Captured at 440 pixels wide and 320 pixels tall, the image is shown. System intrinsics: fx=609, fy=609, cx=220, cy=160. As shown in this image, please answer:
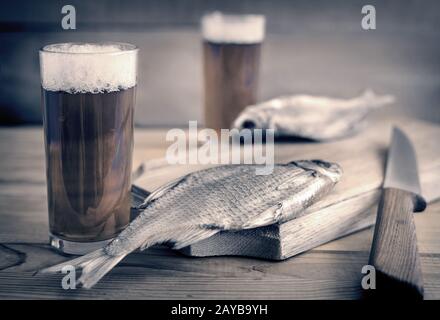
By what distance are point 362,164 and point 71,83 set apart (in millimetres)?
567

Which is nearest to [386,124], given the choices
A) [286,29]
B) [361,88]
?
[361,88]

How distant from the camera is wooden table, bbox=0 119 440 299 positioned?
2.36ft

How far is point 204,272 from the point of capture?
30.3 inches

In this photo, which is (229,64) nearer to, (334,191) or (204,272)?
(334,191)

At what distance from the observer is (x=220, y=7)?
64.2 inches

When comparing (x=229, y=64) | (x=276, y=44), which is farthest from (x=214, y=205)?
(x=276, y=44)

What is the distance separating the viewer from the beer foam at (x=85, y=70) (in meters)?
0.74

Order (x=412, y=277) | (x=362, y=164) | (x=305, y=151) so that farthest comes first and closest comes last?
(x=305, y=151) → (x=362, y=164) → (x=412, y=277)

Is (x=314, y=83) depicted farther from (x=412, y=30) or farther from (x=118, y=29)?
(x=118, y=29)

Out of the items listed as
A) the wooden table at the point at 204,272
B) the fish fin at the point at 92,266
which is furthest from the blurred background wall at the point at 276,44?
the fish fin at the point at 92,266

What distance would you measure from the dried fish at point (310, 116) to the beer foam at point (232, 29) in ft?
0.50

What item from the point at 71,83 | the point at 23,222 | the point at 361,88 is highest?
the point at 71,83

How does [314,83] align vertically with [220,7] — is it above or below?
below

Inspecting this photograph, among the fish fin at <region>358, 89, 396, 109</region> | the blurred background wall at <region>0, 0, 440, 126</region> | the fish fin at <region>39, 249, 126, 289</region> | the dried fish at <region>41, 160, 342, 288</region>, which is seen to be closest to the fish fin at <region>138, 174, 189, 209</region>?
the dried fish at <region>41, 160, 342, 288</region>
